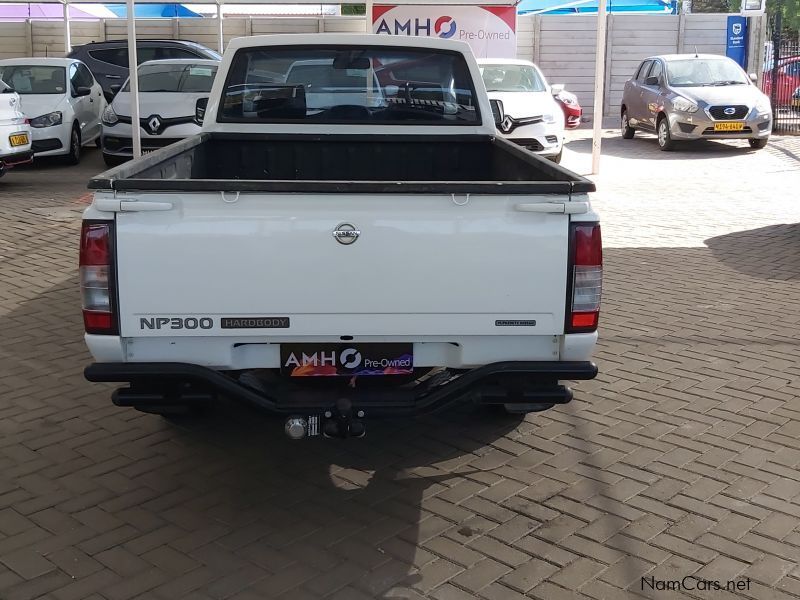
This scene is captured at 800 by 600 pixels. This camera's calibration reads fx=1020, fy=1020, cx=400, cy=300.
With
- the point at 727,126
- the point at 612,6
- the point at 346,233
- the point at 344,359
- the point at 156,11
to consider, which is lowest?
the point at 344,359

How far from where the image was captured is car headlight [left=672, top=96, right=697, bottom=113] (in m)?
17.5

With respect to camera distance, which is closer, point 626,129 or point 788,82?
point 626,129

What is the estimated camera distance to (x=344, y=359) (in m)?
4.15

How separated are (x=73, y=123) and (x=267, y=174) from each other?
35.8ft

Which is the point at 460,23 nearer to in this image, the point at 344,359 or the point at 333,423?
the point at 344,359

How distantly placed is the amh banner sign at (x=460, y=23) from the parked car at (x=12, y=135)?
22.1 feet

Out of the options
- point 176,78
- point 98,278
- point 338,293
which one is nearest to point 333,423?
point 338,293

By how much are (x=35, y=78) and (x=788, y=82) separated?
49.4 ft

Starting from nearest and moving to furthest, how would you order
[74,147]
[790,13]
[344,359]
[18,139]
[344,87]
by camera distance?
[344,359]
[344,87]
[18,139]
[74,147]
[790,13]

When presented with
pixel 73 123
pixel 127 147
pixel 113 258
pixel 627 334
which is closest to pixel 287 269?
pixel 113 258

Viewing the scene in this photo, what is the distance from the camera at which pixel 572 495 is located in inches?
180

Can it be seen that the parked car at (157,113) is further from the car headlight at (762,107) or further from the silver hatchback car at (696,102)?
the car headlight at (762,107)

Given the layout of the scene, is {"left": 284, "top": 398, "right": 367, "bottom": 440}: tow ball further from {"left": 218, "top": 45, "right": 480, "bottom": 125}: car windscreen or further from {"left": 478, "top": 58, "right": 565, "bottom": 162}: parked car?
{"left": 478, "top": 58, "right": 565, "bottom": 162}: parked car

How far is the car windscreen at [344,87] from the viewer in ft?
19.8
